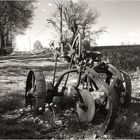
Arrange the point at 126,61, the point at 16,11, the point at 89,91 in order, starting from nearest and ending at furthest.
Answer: the point at 89,91 < the point at 126,61 < the point at 16,11

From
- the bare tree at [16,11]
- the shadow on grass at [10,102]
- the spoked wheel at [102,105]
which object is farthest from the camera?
the bare tree at [16,11]

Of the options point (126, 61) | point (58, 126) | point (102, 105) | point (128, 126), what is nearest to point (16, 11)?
point (126, 61)

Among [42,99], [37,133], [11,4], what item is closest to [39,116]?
[42,99]

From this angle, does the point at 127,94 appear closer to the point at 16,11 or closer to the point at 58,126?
the point at 58,126

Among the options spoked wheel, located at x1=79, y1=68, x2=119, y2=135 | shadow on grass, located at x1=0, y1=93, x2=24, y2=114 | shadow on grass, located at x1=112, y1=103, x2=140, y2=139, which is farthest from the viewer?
shadow on grass, located at x1=0, y1=93, x2=24, y2=114

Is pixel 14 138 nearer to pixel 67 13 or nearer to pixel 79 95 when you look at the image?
pixel 79 95

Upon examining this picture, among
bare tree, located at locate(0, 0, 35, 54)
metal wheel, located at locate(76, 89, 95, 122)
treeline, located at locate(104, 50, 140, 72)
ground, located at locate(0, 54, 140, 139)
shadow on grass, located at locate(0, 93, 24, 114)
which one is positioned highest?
bare tree, located at locate(0, 0, 35, 54)

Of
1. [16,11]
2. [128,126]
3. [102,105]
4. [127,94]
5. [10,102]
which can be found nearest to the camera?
[128,126]

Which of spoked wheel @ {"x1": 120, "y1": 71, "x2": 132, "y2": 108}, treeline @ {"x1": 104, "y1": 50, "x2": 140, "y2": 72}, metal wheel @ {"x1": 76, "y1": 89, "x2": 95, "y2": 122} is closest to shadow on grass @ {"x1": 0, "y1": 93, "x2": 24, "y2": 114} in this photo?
metal wheel @ {"x1": 76, "y1": 89, "x2": 95, "y2": 122}

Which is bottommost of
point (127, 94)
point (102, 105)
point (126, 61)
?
point (102, 105)

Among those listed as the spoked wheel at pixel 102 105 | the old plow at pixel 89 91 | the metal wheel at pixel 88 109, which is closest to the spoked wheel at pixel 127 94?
the old plow at pixel 89 91

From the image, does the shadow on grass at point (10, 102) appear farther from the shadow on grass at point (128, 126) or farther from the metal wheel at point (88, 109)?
the shadow on grass at point (128, 126)

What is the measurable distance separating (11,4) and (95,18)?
20.9 meters

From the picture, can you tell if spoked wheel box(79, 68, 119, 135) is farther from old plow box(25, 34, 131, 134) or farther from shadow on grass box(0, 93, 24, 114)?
shadow on grass box(0, 93, 24, 114)
